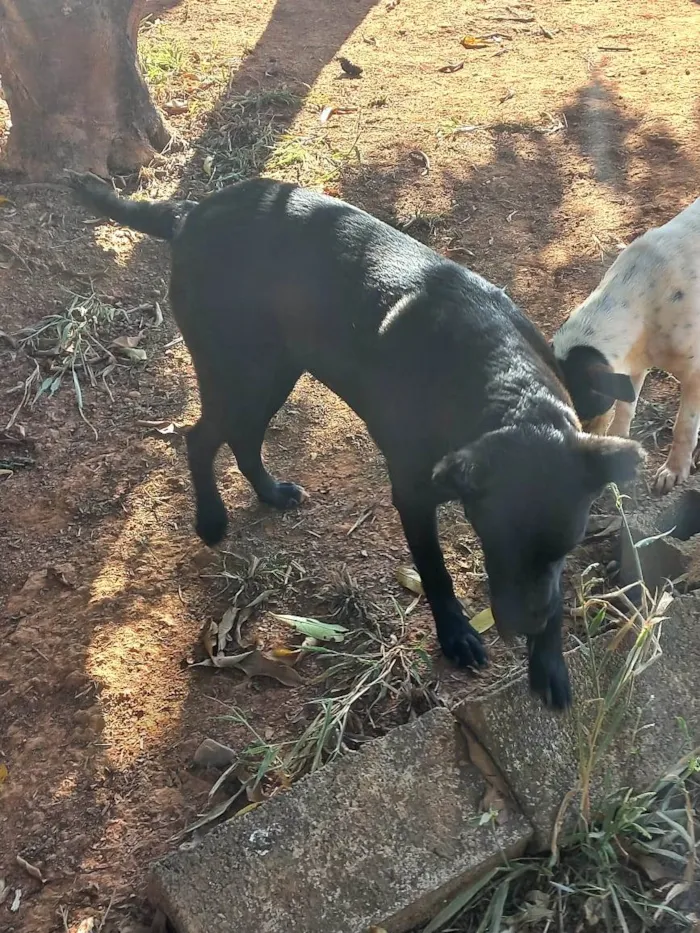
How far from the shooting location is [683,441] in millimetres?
3814

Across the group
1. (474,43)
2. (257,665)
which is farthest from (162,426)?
(474,43)

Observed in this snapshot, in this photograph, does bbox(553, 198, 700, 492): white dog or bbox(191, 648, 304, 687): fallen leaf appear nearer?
bbox(191, 648, 304, 687): fallen leaf

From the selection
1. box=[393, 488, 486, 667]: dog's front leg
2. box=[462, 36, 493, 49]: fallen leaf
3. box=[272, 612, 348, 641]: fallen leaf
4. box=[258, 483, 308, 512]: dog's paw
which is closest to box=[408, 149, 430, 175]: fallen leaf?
box=[462, 36, 493, 49]: fallen leaf

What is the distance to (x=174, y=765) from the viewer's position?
115 inches

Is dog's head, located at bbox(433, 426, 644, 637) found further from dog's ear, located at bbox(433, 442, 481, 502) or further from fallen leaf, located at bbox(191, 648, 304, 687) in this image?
fallen leaf, located at bbox(191, 648, 304, 687)

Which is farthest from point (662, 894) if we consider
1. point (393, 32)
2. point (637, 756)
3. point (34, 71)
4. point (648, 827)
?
point (393, 32)

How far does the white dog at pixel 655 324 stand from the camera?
3580 millimetres

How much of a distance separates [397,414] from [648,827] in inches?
58.7

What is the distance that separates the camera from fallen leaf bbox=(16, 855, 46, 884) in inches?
104

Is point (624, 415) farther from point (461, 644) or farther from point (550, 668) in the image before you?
point (550, 668)

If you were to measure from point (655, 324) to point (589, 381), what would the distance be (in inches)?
31.4

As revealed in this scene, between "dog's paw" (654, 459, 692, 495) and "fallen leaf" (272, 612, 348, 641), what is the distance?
163 cm

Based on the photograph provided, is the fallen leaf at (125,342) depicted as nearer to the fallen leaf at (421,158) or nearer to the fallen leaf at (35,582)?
the fallen leaf at (35,582)

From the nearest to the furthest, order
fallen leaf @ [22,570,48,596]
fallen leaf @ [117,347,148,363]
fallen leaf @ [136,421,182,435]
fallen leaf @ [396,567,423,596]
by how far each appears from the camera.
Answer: fallen leaf @ [396,567,423,596] < fallen leaf @ [22,570,48,596] < fallen leaf @ [136,421,182,435] < fallen leaf @ [117,347,148,363]
